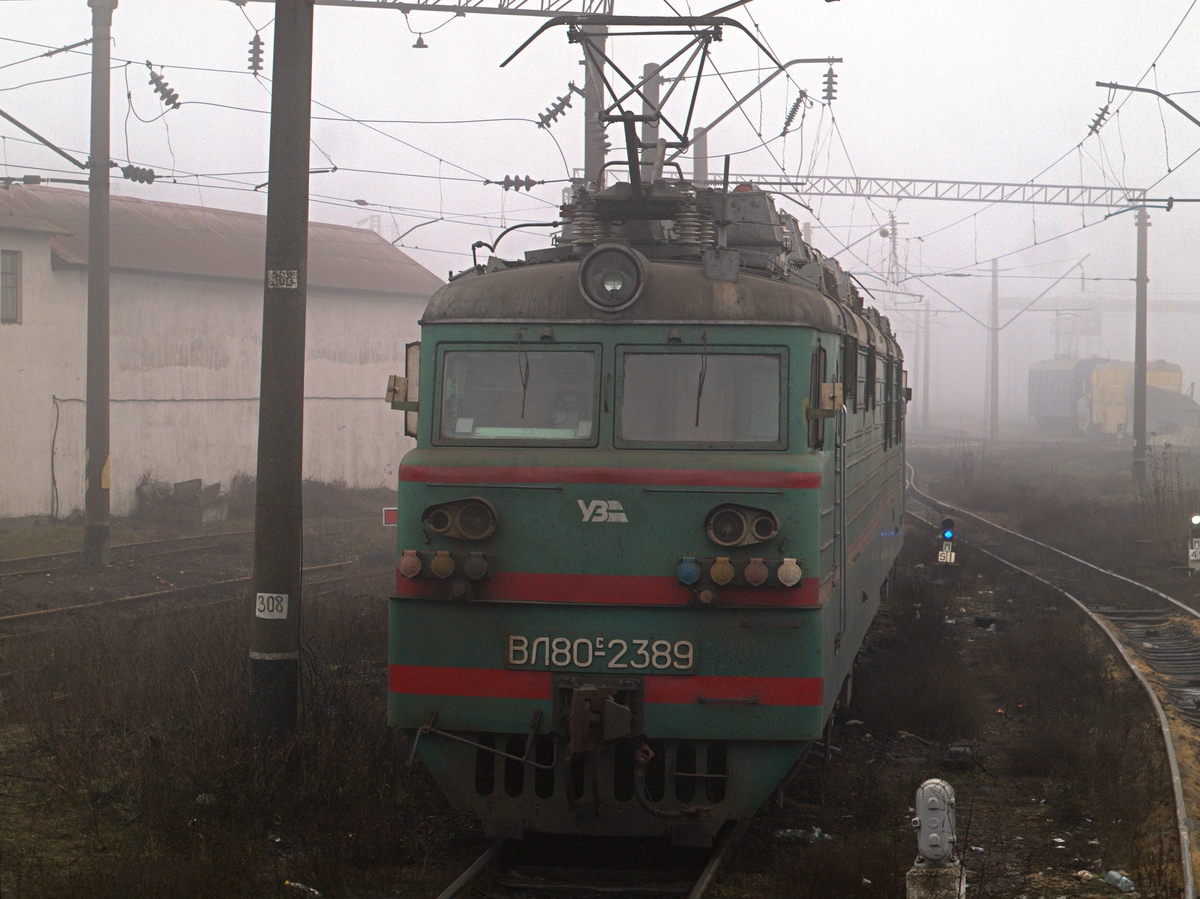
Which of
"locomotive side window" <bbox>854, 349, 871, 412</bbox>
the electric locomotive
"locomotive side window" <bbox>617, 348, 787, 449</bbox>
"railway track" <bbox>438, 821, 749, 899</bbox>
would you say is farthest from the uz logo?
"locomotive side window" <bbox>854, 349, 871, 412</bbox>

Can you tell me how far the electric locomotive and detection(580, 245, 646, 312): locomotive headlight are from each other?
10mm

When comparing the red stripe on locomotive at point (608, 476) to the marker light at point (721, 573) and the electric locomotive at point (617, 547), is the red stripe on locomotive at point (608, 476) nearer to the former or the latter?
the electric locomotive at point (617, 547)

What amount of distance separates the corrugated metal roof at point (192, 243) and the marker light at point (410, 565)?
60.7 feet

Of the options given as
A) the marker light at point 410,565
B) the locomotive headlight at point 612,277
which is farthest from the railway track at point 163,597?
the locomotive headlight at point 612,277

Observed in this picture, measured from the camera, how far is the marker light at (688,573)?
6348 mm

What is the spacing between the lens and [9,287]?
884 inches

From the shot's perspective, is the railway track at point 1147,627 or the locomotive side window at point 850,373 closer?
the locomotive side window at point 850,373

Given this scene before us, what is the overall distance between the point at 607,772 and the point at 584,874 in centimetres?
56

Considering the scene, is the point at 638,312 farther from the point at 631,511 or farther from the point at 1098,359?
the point at 1098,359

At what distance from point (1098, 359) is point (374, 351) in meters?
48.6

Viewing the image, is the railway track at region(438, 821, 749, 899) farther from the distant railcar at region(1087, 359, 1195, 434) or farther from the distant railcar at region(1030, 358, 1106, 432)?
the distant railcar at region(1030, 358, 1106, 432)

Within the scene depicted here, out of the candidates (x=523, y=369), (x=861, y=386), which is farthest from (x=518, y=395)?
(x=861, y=386)

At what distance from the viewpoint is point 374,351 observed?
31359 millimetres

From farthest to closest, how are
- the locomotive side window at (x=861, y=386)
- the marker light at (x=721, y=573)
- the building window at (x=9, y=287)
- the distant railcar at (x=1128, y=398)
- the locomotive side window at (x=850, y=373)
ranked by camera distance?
1. the distant railcar at (x=1128, y=398)
2. the building window at (x=9, y=287)
3. the locomotive side window at (x=861, y=386)
4. the locomotive side window at (x=850, y=373)
5. the marker light at (x=721, y=573)
